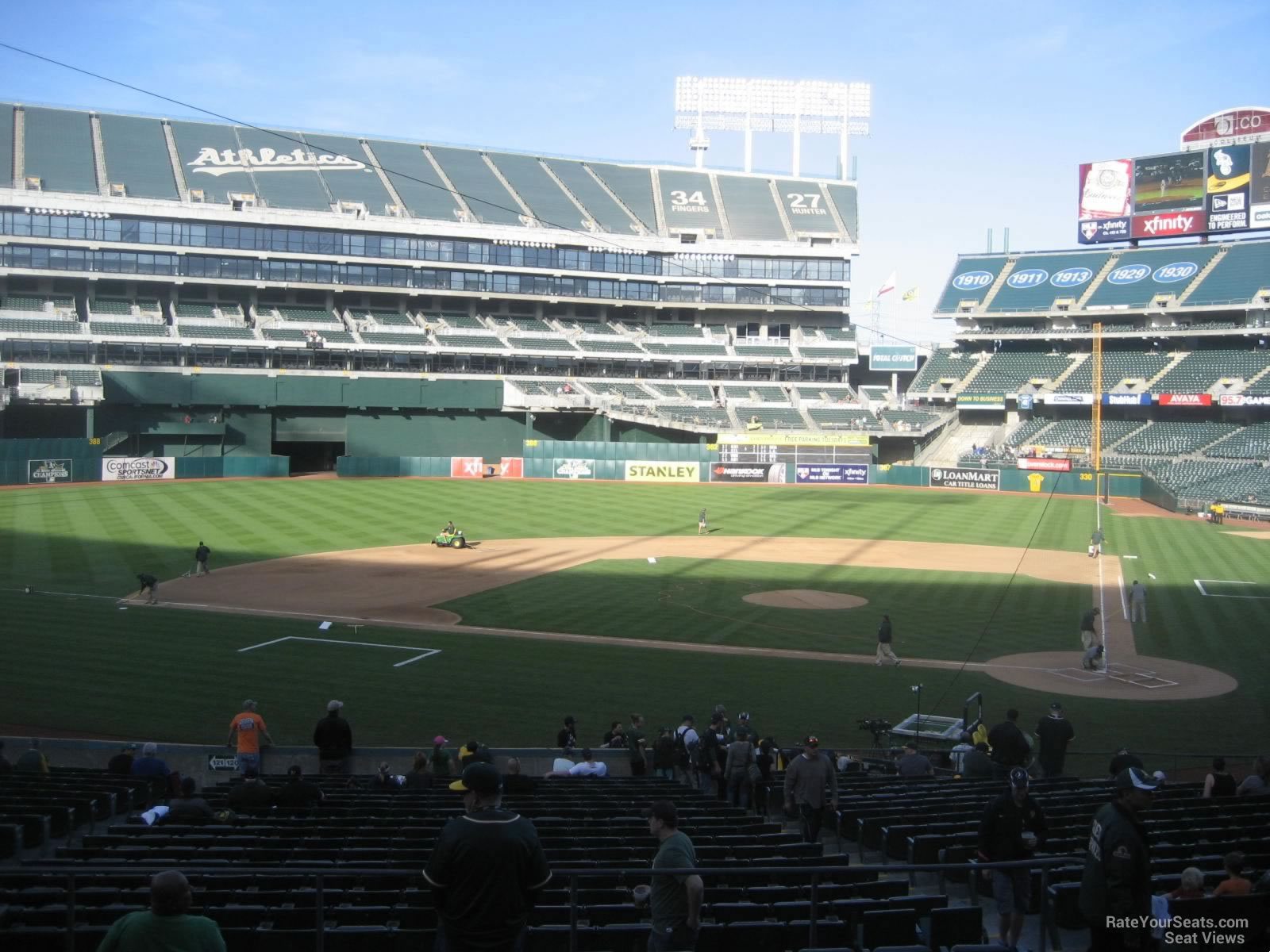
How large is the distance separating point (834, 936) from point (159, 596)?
27.6 metres

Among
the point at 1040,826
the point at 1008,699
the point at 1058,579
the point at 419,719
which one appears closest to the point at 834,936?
the point at 1040,826

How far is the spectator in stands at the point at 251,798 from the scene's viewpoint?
10.9 metres

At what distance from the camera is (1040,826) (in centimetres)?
827

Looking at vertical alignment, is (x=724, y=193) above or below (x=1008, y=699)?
above

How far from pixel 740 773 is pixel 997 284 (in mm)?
82578

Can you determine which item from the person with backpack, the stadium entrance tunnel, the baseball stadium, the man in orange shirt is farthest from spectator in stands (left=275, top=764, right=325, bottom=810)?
the stadium entrance tunnel

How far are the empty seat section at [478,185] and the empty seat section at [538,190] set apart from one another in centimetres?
132

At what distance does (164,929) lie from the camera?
4.62m

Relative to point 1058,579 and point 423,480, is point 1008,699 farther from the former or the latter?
point 423,480

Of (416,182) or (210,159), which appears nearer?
(210,159)

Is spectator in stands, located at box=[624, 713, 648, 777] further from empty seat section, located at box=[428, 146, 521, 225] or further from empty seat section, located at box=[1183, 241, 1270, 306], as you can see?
empty seat section, located at box=[1183, 241, 1270, 306]

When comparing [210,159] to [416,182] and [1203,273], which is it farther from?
[1203,273]

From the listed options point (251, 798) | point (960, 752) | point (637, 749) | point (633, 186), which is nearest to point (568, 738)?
point (637, 749)

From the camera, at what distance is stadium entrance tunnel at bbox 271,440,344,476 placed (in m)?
75.1
